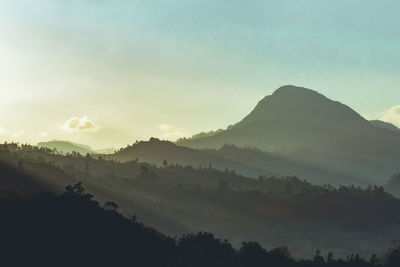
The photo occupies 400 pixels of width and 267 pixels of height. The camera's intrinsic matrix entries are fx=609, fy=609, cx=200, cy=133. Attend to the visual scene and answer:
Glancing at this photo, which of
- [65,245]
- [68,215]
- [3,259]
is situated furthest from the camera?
[68,215]

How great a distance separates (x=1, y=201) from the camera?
19088 centimetres

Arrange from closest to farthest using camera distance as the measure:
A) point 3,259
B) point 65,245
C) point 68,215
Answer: point 3,259, point 65,245, point 68,215

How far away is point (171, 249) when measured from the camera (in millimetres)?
192250

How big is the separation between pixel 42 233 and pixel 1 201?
104 feet

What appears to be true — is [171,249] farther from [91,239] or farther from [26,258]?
[26,258]

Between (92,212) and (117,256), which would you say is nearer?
(117,256)

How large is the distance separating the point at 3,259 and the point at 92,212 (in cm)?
4146

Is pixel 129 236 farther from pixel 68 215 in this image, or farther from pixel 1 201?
pixel 1 201

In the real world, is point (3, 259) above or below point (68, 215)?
below

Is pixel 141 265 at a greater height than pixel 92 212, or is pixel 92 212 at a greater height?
pixel 92 212

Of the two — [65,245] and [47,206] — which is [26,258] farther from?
[47,206]

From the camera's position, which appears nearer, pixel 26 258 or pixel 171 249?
pixel 26 258

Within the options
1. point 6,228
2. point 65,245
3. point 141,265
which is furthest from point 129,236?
point 6,228

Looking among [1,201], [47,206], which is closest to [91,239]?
[47,206]
